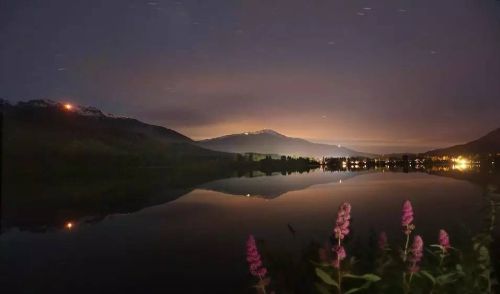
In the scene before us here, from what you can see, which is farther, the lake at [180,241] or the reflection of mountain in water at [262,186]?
the reflection of mountain in water at [262,186]

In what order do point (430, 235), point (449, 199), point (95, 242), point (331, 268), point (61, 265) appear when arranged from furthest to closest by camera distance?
point (449, 199)
point (95, 242)
point (430, 235)
point (61, 265)
point (331, 268)

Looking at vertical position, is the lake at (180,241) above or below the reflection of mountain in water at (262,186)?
below

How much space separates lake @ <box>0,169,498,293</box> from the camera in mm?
13875

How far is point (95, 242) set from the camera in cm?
2136

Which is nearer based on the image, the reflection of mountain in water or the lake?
the lake

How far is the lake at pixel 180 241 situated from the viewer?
13.9 metres

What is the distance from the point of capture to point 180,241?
68.5ft

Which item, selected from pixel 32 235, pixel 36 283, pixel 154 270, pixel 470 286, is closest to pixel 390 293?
pixel 470 286

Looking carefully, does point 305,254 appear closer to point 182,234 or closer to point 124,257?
point 124,257

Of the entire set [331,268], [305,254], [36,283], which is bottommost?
[36,283]

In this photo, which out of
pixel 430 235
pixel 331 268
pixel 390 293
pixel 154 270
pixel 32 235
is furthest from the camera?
pixel 32 235

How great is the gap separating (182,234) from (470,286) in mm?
17402

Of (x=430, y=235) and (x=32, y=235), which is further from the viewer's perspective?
(x=32, y=235)

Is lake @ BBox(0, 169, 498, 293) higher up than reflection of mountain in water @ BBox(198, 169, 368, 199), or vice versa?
reflection of mountain in water @ BBox(198, 169, 368, 199)
